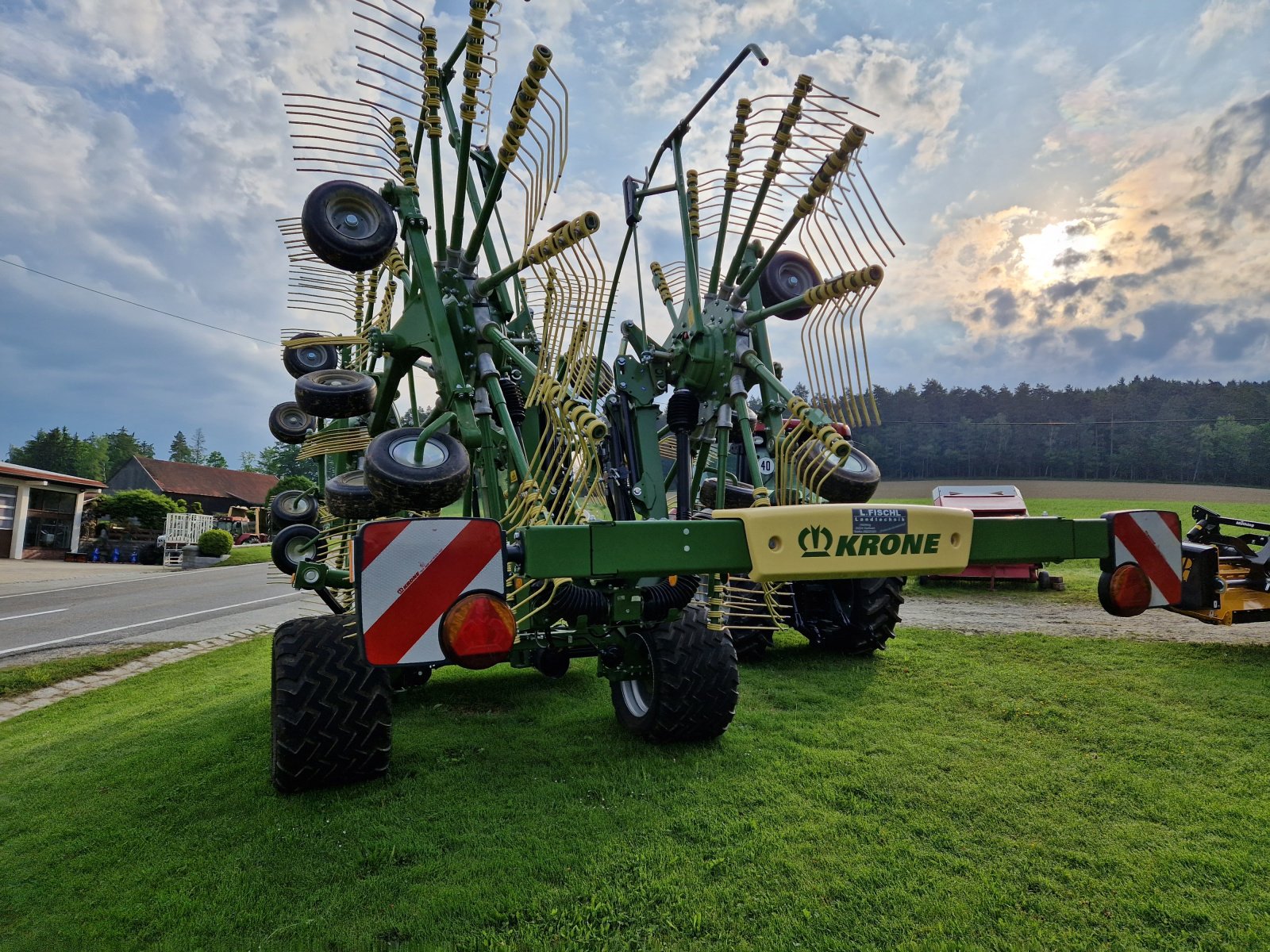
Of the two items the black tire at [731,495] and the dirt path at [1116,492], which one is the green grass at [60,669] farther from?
the dirt path at [1116,492]

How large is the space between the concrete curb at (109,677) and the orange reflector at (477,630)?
609cm

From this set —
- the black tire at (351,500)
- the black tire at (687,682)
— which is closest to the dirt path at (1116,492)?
the black tire at (687,682)

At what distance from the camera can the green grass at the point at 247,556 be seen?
86.5 ft

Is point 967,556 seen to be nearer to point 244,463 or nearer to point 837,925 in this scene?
point 837,925

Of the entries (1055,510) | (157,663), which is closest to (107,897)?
(157,663)

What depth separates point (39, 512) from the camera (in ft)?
95.5

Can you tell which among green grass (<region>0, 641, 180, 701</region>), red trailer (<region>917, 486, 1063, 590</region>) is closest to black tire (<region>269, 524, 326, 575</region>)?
green grass (<region>0, 641, 180, 701</region>)

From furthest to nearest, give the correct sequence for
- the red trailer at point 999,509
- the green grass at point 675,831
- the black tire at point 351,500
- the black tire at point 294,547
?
the red trailer at point 999,509
the black tire at point 294,547
the black tire at point 351,500
the green grass at point 675,831

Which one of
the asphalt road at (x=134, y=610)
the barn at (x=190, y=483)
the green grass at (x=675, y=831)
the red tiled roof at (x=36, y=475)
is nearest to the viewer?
the green grass at (x=675, y=831)

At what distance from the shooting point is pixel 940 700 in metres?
5.07

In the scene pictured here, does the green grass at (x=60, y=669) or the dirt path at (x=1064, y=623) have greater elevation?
the green grass at (x=60, y=669)

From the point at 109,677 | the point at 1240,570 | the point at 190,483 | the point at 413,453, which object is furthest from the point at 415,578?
the point at 190,483

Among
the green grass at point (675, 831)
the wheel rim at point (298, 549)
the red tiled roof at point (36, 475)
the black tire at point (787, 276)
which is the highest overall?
the red tiled roof at point (36, 475)

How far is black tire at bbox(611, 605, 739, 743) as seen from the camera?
3.97 meters
